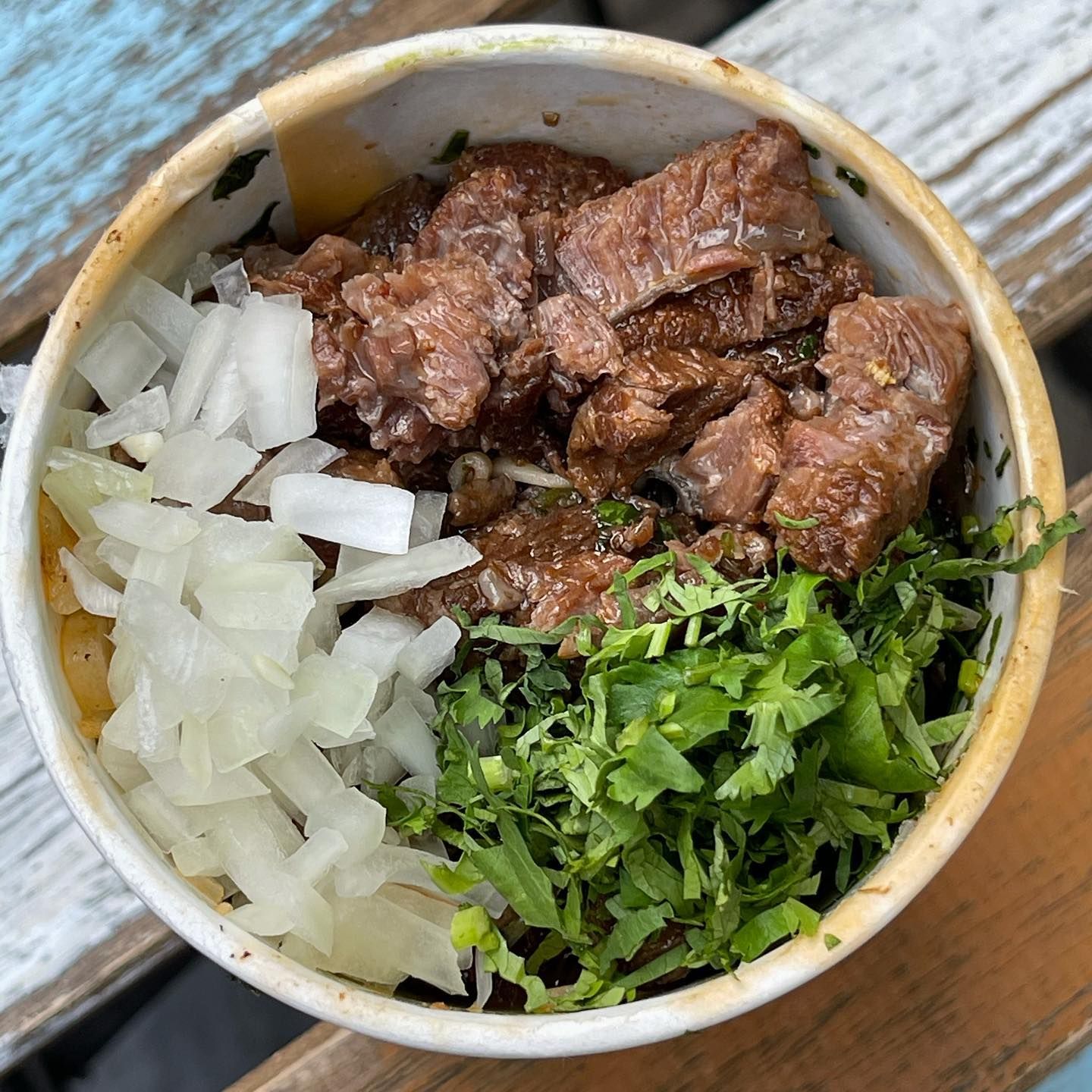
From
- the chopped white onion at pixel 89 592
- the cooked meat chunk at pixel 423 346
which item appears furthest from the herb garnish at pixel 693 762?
the chopped white onion at pixel 89 592

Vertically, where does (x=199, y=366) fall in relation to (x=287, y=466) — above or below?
above

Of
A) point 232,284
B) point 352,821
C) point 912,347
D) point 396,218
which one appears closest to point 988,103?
point 912,347

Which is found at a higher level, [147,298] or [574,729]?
[147,298]

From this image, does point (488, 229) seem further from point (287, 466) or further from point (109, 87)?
point (109, 87)

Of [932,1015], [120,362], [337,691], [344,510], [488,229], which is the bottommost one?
[932,1015]

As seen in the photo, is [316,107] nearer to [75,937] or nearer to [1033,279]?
[1033,279]

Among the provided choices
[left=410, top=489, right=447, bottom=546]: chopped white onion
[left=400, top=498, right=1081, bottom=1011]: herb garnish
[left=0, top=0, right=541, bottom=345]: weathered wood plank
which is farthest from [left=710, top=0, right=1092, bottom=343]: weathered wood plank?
[left=410, top=489, right=447, bottom=546]: chopped white onion

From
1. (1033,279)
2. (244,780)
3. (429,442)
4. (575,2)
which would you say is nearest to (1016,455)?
(1033,279)
